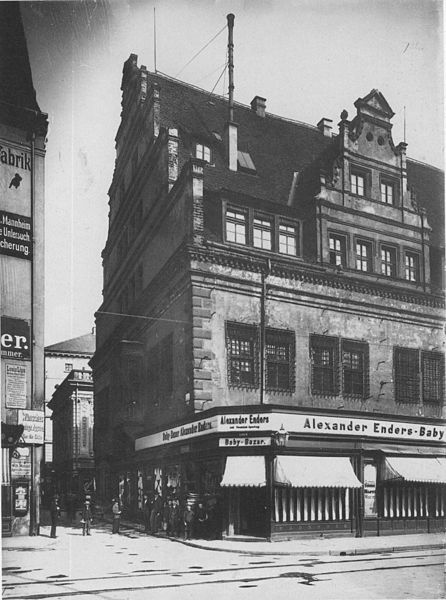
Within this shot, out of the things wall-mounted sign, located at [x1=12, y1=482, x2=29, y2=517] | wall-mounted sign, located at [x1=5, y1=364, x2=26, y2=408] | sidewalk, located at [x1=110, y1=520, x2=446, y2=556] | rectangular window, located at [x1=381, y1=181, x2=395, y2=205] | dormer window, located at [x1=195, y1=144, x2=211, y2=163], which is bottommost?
sidewalk, located at [x1=110, y1=520, x2=446, y2=556]

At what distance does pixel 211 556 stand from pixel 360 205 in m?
6.87

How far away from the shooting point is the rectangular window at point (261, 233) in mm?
13742

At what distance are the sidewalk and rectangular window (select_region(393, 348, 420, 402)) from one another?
239cm

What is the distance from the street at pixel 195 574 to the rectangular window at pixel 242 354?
292cm

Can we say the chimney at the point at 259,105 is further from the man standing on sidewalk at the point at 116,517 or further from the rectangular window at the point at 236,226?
the man standing on sidewalk at the point at 116,517

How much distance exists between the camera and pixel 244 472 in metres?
14.5

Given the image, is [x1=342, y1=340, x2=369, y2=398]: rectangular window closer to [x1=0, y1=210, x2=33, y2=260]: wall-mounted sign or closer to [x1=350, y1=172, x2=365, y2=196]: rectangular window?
[x1=350, y1=172, x2=365, y2=196]: rectangular window

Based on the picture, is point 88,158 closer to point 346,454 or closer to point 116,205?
point 116,205

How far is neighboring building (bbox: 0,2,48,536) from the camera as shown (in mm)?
10609

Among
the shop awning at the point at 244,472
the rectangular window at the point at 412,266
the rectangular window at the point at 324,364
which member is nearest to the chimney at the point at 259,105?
the rectangular window at the point at 412,266

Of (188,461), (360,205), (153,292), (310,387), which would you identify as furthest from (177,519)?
(360,205)

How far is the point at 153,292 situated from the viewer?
42.6ft

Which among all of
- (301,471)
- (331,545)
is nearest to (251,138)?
(301,471)

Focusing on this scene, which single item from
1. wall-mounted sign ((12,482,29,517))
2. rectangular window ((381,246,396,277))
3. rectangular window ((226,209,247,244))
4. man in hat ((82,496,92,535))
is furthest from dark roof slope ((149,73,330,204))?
man in hat ((82,496,92,535))
